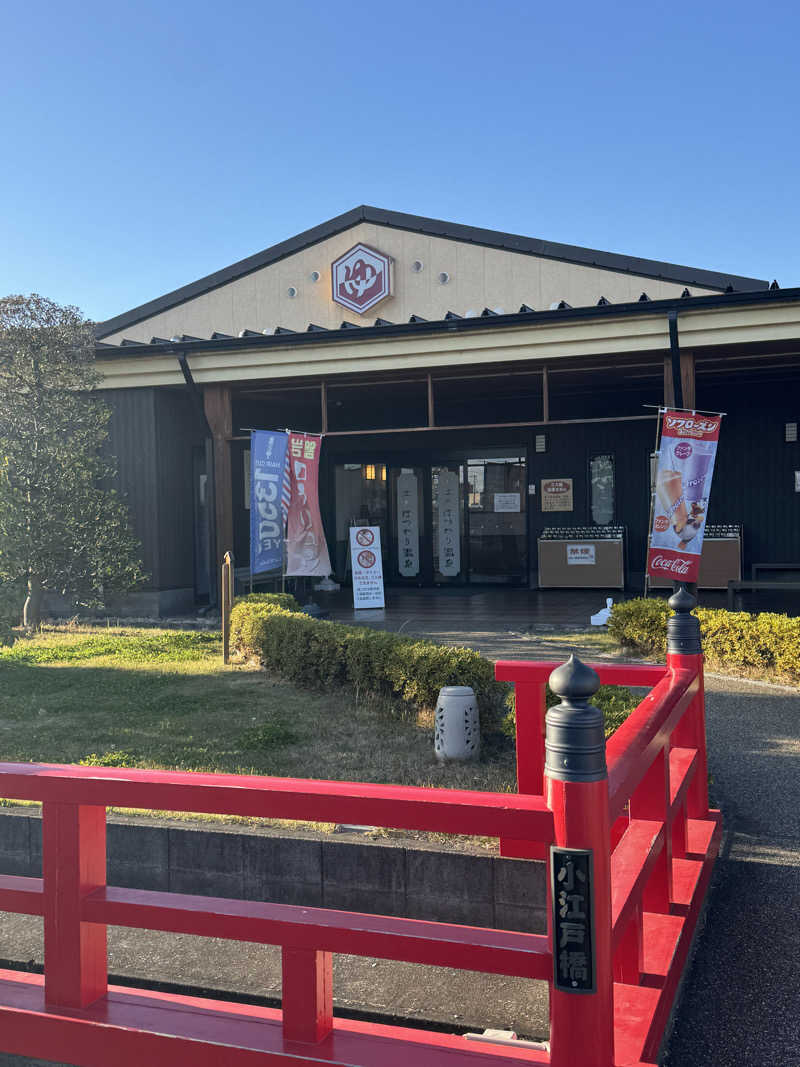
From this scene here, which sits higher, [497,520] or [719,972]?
[497,520]

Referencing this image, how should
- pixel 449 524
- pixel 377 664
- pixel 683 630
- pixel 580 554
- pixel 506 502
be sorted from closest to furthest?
pixel 683 630 → pixel 377 664 → pixel 580 554 → pixel 506 502 → pixel 449 524

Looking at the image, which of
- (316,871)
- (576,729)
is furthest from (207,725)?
(576,729)

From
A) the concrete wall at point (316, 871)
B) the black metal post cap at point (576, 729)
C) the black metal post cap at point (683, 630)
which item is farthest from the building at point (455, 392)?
the black metal post cap at point (576, 729)

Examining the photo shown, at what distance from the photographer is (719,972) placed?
2.98 metres

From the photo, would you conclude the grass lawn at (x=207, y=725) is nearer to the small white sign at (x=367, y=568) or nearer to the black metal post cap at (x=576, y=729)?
the black metal post cap at (x=576, y=729)

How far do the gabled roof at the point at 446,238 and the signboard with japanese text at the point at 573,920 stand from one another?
51.8 feet

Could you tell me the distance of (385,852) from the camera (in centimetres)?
365

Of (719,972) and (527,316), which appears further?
(527,316)

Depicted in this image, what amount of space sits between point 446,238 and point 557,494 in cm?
653

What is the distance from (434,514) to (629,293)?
230 inches

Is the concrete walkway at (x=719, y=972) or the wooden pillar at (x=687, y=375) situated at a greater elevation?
the wooden pillar at (x=687, y=375)

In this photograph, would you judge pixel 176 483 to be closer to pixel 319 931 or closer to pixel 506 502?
pixel 506 502

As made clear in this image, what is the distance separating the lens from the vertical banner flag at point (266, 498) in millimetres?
10898

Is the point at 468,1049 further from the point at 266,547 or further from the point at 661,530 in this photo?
the point at 266,547
